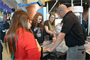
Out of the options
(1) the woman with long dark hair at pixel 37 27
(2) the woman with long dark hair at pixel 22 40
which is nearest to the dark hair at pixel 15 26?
(2) the woman with long dark hair at pixel 22 40

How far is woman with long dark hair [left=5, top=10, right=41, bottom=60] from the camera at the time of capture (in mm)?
785

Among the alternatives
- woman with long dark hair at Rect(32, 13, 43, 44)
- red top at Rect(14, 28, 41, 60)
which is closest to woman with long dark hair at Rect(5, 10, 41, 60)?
red top at Rect(14, 28, 41, 60)

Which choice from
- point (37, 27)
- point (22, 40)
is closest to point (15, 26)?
point (22, 40)

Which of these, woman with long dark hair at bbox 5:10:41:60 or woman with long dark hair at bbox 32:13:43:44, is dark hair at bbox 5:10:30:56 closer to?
woman with long dark hair at bbox 5:10:41:60

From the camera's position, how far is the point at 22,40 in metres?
0.78

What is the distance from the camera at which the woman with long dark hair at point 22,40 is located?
0.79 meters

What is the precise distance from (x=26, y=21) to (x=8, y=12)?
6058 mm

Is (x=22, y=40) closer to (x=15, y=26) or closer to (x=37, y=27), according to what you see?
(x=15, y=26)

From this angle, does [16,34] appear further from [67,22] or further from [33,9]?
[33,9]

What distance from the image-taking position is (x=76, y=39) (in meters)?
1.28

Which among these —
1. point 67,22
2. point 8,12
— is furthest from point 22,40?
point 8,12

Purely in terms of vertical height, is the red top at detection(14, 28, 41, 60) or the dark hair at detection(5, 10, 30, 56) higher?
the dark hair at detection(5, 10, 30, 56)

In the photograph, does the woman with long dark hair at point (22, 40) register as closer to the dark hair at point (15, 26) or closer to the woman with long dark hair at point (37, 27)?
the dark hair at point (15, 26)

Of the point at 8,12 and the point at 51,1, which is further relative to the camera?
the point at 8,12
